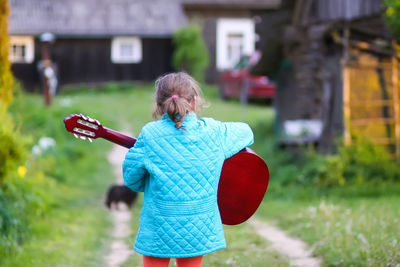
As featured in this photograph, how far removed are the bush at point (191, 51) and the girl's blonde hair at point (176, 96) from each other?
21598 millimetres

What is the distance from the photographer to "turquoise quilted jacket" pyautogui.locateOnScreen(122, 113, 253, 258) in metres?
3.23

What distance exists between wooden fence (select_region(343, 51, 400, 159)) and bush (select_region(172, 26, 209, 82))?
15.6 m

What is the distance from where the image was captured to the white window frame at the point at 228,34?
26.7 metres

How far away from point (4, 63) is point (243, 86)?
14.3m

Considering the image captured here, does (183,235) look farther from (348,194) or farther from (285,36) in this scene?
(285,36)

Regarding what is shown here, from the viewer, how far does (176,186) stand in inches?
127

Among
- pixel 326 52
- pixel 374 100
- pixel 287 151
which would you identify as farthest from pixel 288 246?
pixel 326 52

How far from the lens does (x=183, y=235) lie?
323cm

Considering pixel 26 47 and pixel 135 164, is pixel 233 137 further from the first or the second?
pixel 26 47

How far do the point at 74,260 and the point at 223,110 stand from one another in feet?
46.1

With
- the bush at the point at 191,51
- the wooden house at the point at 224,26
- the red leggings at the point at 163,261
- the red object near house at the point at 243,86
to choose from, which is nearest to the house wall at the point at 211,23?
the wooden house at the point at 224,26

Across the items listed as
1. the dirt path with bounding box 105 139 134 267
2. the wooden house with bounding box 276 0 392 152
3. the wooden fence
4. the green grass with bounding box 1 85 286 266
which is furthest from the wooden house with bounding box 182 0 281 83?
the dirt path with bounding box 105 139 134 267

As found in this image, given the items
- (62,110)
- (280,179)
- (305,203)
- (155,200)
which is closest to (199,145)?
(155,200)

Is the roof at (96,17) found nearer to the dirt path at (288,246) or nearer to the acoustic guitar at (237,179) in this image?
the dirt path at (288,246)
